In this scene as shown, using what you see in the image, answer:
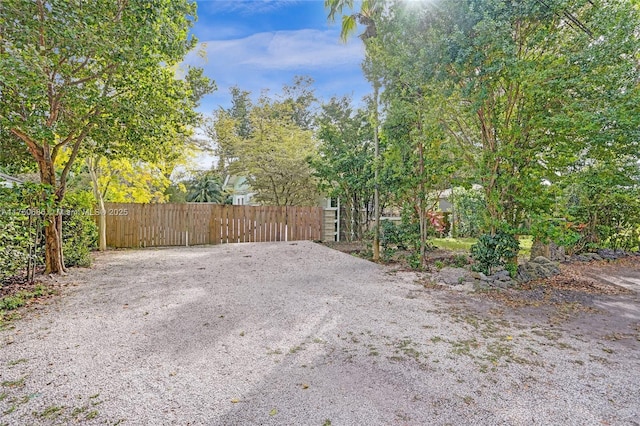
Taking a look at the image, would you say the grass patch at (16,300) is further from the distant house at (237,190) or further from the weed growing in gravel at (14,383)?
the distant house at (237,190)

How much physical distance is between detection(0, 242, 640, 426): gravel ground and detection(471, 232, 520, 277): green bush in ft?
3.82

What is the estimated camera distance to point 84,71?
Result: 19.9ft

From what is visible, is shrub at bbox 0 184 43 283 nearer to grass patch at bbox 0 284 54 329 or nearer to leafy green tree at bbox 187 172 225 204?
grass patch at bbox 0 284 54 329

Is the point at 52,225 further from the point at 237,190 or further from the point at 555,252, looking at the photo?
the point at 237,190

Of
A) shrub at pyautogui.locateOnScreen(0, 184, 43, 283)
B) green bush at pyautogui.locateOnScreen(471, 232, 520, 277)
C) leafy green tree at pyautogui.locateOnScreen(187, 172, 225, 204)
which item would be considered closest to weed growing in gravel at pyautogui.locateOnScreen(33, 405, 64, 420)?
shrub at pyautogui.locateOnScreen(0, 184, 43, 283)

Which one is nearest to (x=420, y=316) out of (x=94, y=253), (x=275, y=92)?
(x=94, y=253)

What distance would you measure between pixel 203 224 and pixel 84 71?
5.97 metres

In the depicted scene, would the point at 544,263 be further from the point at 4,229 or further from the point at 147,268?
the point at 4,229

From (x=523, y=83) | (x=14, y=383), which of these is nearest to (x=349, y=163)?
(x=523, y=83)

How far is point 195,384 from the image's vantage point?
8.27 feet

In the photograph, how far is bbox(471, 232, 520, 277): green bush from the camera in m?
6.05

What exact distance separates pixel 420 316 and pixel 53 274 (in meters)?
6.27

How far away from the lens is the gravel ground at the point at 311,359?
222 cm

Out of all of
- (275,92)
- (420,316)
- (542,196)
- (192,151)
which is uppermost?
(275,92)
